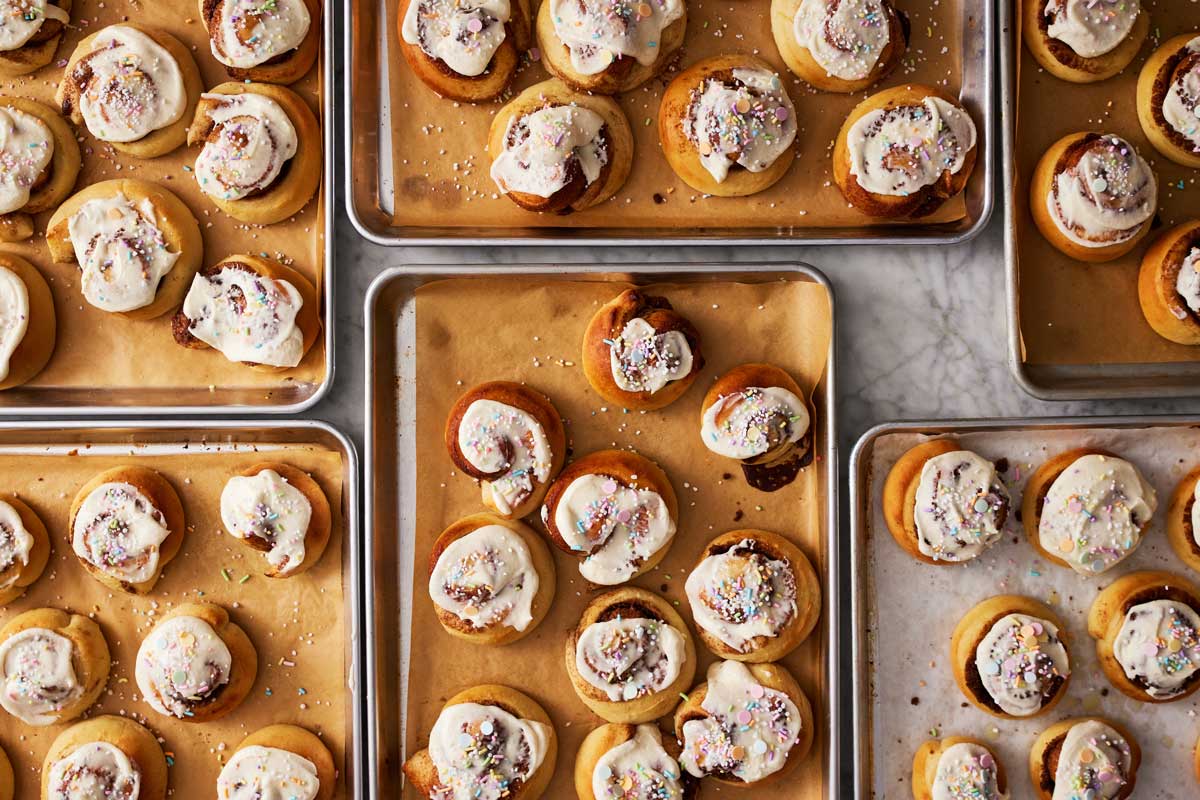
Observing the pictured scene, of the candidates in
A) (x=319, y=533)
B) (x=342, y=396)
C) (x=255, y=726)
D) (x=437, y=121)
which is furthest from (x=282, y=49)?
(x=255, y=726)

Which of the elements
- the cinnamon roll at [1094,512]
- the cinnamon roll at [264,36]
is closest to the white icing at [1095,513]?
the cinnamon roll at [1094,512]

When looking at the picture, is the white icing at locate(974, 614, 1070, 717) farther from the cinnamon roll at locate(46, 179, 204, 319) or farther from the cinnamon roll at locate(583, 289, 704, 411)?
the cinnamon roll at locate(46, 179, 204, 319)

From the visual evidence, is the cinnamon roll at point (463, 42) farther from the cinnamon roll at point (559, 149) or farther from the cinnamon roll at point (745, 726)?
the cinnamon roll at point (745, 726)

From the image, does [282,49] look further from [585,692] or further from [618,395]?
[585,692]

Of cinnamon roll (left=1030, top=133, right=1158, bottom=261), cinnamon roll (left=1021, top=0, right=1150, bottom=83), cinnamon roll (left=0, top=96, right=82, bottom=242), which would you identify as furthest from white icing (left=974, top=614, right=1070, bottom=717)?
cinnamon roll (left=0, top=96, right=82, bottom=242)

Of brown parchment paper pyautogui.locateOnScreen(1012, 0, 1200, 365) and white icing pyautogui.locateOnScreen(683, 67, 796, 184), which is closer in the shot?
white icing pyautogui.locateOnScreen(683, 67, 796, 184)

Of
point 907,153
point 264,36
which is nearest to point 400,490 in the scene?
point 264,36
